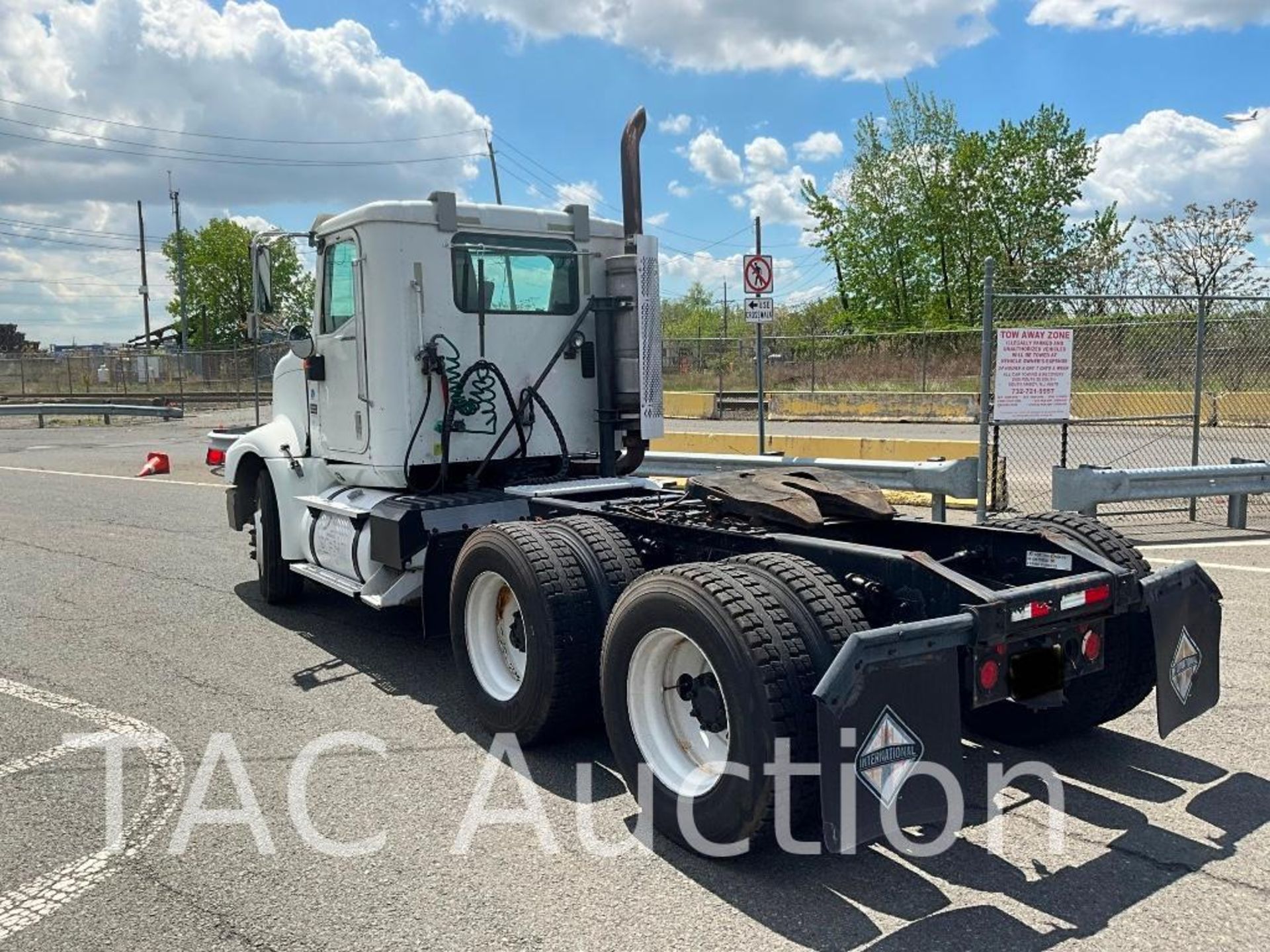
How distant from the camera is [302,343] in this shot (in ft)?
22.9

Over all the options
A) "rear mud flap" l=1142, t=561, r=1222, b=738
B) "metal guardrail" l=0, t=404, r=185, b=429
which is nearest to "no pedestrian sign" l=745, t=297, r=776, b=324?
"rear mud flap" l=1142, t=561, r=1222, b=738

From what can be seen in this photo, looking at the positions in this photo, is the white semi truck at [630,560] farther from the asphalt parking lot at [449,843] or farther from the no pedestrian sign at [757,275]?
the no pedestrian sign at [757,275]

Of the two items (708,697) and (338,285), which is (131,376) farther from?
(708,697)

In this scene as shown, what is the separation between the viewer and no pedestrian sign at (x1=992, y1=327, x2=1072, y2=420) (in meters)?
9.31

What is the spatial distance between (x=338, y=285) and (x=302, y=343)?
1.52 ft

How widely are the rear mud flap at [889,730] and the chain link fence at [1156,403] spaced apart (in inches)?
267

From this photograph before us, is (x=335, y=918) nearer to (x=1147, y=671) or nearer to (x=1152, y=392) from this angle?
(x=1147, y=671)

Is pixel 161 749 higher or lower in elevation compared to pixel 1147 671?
lower

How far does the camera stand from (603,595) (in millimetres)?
4660

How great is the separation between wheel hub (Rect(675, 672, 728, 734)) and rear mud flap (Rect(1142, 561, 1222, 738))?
5.55 feet

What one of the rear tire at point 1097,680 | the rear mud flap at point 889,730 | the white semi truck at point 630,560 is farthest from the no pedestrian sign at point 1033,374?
the rear mud flap at point 889,730

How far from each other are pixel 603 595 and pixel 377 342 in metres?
2.62

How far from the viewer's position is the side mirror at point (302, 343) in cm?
696

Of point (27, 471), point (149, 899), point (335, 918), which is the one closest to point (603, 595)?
point (335, 918)
